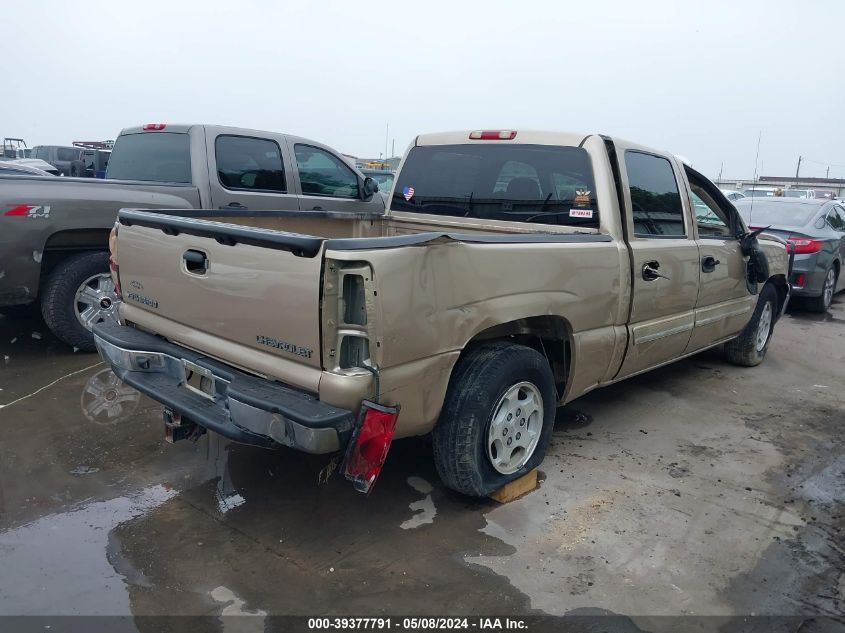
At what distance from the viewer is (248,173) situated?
641 cm

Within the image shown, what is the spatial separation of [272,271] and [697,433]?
3.28 m

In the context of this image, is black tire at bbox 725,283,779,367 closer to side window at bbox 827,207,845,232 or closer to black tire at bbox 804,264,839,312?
black tire at bbox 804,264,839,312

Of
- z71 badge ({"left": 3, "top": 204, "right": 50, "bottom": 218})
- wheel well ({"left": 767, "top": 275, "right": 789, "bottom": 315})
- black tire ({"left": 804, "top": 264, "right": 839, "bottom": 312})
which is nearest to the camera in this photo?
z71 badge ({"left": 3, "top": 204, "right": 50, "bottom": 218})

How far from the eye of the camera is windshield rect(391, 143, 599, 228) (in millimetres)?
3984

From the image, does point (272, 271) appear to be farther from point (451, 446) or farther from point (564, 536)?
point (564, 536)

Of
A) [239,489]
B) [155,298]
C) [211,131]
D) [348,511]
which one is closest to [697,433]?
[348,511]

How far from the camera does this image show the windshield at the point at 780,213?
29.3ft

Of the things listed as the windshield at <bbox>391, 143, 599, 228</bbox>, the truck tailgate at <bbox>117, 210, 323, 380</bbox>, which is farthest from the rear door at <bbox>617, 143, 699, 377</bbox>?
the truck tailgate at <bbox>117, 210, 323, 380</bbox>

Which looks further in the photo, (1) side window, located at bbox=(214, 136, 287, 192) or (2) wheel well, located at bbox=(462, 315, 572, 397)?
(1) side window, located at bbox=(214, 136, 287, 192)

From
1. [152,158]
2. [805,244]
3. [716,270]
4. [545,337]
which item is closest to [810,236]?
[805,244]

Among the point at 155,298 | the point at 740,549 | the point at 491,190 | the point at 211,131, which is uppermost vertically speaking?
the point at 211,131

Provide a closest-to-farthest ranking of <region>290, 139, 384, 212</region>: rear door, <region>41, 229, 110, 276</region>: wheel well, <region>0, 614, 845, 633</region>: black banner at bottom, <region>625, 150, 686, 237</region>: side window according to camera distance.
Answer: <region>0, 614, 845, 633</region>: black banner at bottom < <region>625, 150, 686, 237</region>: side window < <region>41, 229, 110, 276</region>: wheel well < <region>290, 139, 384, 212</region>: rear door

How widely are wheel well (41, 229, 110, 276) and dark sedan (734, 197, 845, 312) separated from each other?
7.13m

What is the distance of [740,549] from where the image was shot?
3.15 metres
